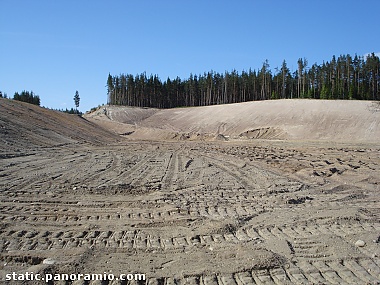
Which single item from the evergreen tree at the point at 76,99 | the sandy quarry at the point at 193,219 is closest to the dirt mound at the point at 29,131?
the sandy quarry at the point at 193,219

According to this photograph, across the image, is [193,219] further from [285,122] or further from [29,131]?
[285,122]

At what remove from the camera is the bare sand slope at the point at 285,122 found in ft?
101

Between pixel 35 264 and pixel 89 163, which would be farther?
pixel 89 163

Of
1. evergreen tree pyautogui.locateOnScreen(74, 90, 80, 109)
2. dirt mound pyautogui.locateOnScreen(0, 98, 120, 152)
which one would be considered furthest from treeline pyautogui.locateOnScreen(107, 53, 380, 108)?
dirt mound pyautogui.locateOnScreen(0, 98, 120, 152)

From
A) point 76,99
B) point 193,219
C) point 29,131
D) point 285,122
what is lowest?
point 193,219

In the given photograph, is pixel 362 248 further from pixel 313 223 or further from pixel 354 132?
pixel 354 132

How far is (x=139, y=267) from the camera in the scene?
449cm

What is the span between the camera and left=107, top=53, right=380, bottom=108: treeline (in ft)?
213

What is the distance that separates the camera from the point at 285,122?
3512 cm

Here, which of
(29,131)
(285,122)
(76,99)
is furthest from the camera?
(76,99)

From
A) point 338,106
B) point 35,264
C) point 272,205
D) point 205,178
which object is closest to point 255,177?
point 205,178

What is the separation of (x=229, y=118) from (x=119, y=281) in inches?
1485

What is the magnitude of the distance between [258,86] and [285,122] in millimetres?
42883

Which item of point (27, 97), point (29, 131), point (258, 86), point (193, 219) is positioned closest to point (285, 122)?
point (29, 131)
